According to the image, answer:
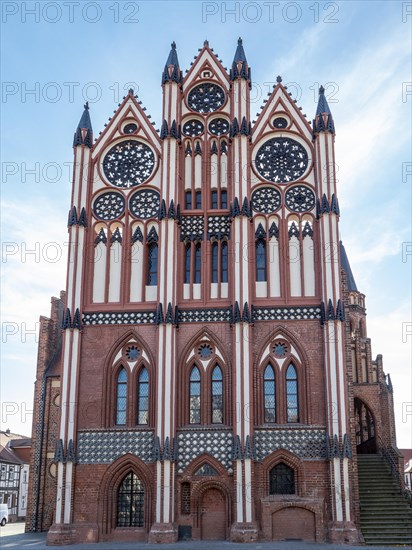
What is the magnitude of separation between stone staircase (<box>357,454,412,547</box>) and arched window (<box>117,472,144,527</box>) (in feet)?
31.7

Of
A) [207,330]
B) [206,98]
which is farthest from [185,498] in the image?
[206,98]

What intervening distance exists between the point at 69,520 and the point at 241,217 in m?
15.7

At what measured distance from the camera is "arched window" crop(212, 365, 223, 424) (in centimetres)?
3070

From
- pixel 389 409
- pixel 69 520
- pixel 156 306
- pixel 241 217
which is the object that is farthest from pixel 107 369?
pixel 389 409

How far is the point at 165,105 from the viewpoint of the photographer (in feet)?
114

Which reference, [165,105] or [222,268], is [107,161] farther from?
[222,268]

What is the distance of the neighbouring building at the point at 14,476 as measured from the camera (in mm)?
61031

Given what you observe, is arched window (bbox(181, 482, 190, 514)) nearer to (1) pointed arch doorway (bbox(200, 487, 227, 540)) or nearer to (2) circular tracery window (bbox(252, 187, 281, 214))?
(1) pointed arch doorway (bbox(200, 487, 227, 540))

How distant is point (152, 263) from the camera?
1312 inches

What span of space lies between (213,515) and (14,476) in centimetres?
3973

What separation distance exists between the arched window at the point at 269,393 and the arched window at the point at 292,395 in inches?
24.9

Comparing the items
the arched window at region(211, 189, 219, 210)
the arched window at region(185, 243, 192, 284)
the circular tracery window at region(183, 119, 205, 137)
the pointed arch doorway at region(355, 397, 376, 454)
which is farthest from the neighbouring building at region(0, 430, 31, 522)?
the circular tracery window at region(183, 119, 205, 137)

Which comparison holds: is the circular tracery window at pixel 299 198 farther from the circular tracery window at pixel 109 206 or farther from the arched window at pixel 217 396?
the arched window at pixel 217 396

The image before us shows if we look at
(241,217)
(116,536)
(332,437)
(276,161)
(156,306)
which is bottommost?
(116,536)
